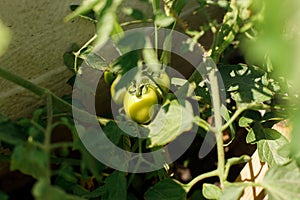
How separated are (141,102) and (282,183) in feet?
1.12

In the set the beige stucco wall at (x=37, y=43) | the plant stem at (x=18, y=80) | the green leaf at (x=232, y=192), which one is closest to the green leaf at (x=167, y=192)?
the green leaf at (x=232, y=192)

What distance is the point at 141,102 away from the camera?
1039 millimetres

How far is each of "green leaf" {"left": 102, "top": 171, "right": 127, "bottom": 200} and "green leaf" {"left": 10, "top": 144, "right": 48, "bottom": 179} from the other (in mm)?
273

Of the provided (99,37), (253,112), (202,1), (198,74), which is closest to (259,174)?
(253,112)

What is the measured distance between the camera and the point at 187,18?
1.58m

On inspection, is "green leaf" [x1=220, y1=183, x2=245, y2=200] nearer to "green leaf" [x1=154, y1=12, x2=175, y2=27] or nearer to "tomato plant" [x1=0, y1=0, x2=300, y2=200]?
"tomato plant" [x1=0, y1=0, x2=300, y2=200]

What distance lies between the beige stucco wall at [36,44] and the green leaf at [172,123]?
42 centimetres

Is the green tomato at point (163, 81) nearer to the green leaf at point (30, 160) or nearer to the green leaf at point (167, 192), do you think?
the green leaf at point (167, 192)

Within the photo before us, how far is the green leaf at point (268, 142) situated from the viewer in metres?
1.07

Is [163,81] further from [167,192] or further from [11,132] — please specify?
[11,132]

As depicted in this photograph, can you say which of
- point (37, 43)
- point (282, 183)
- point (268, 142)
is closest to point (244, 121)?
point (268, 142)

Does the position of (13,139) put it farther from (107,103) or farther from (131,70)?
(107,103)

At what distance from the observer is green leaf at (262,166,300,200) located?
811 millimetres

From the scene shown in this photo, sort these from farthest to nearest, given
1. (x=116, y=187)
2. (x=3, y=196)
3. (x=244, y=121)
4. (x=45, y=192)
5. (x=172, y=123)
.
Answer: (x=244, y=121)
(x=116, y=187)
(x=172, y=123)
(x=3, y=196)
(x=45, y=192)
